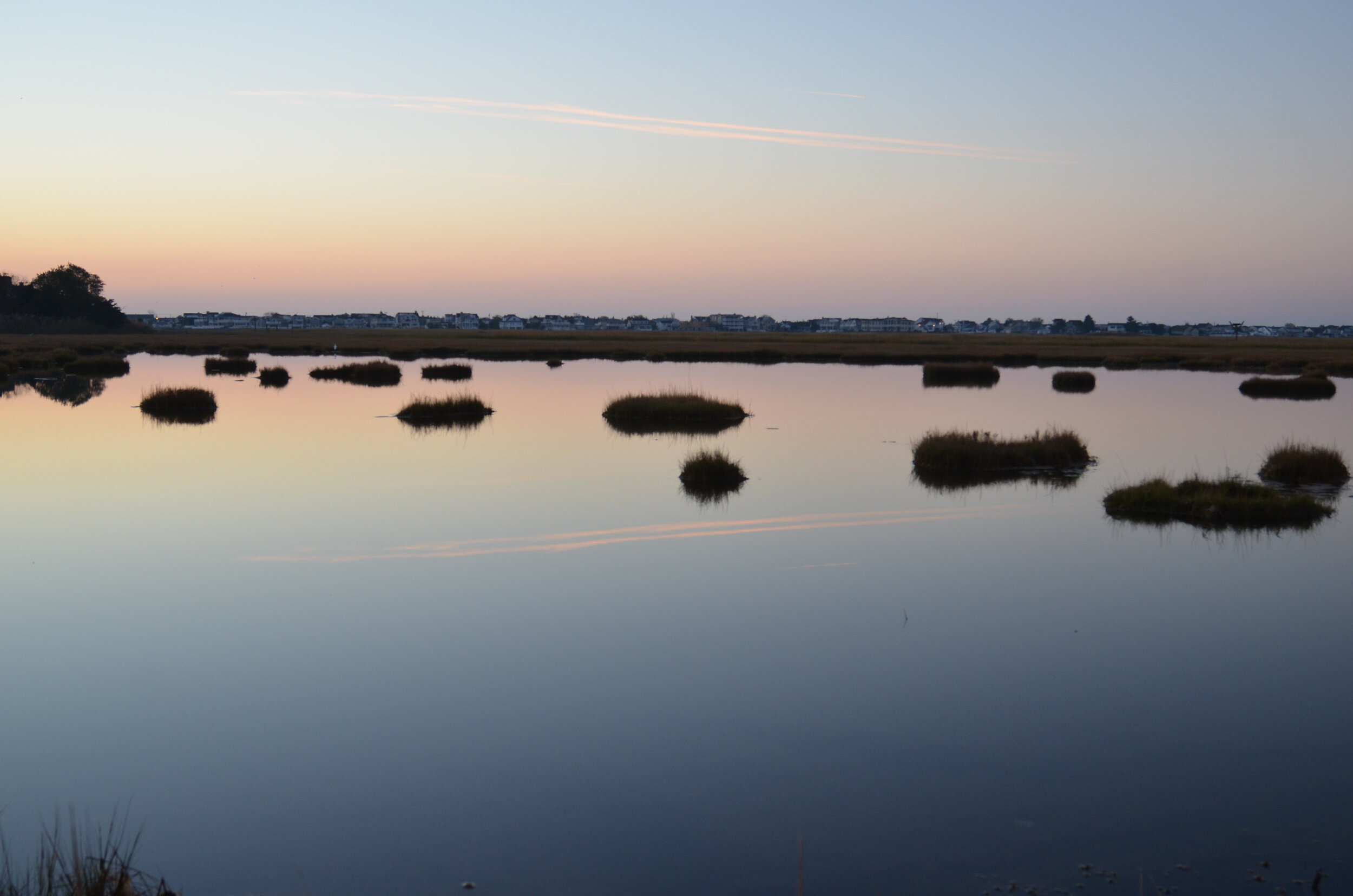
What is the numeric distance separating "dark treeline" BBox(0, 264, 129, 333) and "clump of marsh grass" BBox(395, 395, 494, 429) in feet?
280

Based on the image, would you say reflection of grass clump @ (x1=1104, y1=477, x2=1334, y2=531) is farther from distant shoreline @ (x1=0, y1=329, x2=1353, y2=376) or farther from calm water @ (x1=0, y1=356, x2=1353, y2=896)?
distant shoreline @ (x1=0, y1=329, x2=1353, y2=376)

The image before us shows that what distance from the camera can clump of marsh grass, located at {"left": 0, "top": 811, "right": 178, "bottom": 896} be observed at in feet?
15.2

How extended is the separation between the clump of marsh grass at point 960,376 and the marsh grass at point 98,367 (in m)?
38.2

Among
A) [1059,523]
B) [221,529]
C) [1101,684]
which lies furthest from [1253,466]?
[221,529]

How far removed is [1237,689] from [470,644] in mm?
6541

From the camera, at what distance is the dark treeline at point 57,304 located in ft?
324

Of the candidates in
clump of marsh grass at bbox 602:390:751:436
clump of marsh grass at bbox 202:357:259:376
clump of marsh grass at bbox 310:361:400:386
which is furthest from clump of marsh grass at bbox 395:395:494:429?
clump of marsh grass at bbox 202:357:259:376

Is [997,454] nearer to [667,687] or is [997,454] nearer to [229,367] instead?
[667,687]

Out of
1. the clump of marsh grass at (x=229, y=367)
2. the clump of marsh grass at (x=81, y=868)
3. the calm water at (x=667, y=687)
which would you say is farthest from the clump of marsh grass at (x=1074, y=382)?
the clump of marsh grass at (x=81, y=868)

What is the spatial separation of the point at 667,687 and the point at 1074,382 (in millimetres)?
40788

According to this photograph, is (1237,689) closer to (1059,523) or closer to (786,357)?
(1059,523)

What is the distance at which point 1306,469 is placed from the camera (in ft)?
62.6

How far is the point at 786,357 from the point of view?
231 feet

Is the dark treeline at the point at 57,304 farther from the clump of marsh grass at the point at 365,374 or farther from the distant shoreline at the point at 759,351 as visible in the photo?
the clump of marsh grass at the point at 365,374
